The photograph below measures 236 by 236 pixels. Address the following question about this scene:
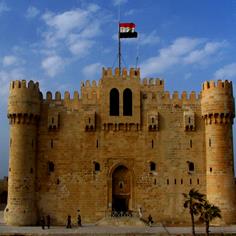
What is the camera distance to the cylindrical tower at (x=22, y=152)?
1432 inches

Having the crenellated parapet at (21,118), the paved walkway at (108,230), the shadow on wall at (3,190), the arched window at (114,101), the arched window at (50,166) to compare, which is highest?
the arched window at (114,101)

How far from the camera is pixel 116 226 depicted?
35.4 metres

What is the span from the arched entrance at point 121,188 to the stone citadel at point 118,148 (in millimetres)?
85

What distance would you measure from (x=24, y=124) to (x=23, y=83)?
137 inches

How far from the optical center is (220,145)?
1464 inches

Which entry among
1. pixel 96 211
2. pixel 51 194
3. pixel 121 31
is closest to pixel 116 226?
pixel 96 211

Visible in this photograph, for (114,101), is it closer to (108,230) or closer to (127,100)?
(127,100)

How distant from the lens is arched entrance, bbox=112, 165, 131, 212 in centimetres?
3819

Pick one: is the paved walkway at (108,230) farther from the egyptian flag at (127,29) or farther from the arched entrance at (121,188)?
the egyptian flag at (127,29)

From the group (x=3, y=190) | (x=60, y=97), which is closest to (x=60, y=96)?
(x=60, y=97)

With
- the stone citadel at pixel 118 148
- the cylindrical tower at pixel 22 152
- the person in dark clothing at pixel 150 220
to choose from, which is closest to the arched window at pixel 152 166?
the stone citadel at pixel 118 148

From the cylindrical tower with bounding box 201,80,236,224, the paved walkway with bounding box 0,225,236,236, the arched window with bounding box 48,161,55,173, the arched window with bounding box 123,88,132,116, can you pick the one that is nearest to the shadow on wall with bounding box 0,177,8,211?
the arched window with bounding box 48,161,55,173

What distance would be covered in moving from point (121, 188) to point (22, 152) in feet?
29.0

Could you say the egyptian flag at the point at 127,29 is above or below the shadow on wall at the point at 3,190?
above
